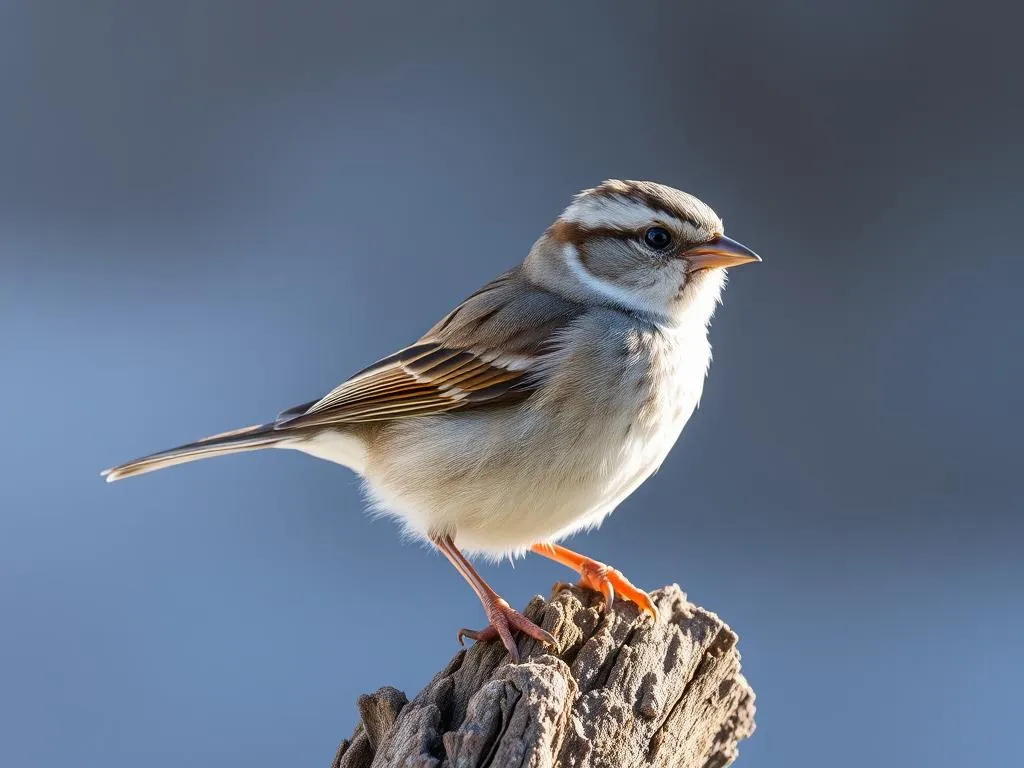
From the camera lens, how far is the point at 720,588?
552 centimetres

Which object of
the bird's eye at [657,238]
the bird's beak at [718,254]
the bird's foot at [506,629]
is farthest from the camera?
the bird's eye at [657,238]

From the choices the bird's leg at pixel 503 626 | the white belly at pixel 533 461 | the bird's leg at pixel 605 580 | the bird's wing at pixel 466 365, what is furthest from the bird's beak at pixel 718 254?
the bird's leg at pixel 503 626

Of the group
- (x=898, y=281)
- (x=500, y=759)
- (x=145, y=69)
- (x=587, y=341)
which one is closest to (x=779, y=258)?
(x=898, y=281)

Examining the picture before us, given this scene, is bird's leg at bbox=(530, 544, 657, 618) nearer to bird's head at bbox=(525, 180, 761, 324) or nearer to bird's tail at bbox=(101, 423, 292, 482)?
bird's head at bbox=(525, 180, 761, 324)

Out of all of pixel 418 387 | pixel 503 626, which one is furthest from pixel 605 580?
pixel 418 387

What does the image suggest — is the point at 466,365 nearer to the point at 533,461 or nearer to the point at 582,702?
the point at 533,461

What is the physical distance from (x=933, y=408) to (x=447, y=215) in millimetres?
2818

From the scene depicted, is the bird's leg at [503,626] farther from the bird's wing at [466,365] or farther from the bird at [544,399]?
the bird's wing at [466,365]

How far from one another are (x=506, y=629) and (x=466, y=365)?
928 mm

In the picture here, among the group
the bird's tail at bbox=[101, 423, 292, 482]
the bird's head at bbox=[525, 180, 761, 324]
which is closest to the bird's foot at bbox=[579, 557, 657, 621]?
the bird's head at bbox=[525, 180, 761, 324]

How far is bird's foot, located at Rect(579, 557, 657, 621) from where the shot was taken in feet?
10.7

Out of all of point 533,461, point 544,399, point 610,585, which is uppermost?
point 544,399

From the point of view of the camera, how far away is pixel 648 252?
3.82 meters

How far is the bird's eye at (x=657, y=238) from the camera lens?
149 inches
